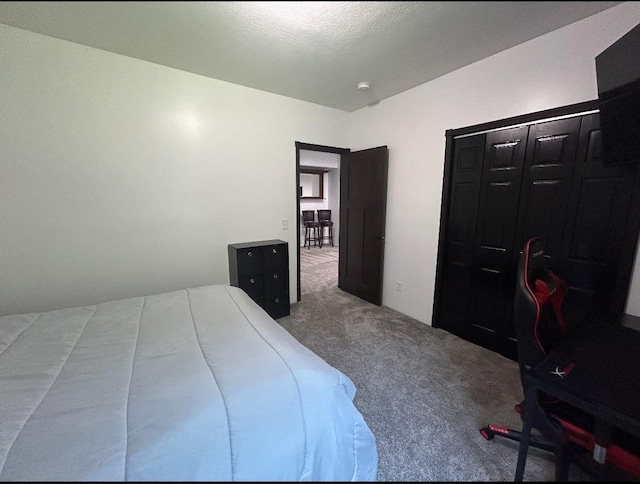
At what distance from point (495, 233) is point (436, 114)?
1.31m

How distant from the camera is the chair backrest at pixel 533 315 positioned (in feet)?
3.77

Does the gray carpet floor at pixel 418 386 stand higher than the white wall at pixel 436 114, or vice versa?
the white wall at pixel 436 114

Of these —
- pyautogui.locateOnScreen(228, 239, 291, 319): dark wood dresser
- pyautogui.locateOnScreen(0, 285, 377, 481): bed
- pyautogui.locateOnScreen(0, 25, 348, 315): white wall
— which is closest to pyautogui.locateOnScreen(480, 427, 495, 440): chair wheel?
pyautogui.locateOnScreen(0, 285, 377, 481): bed

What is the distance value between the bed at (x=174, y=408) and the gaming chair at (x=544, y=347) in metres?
0.77

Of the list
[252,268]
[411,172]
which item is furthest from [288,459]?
[411,172]

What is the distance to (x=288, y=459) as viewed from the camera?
81cm

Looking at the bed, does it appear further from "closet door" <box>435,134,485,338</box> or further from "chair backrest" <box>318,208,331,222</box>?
"chair backrest" <box>318,208,331,222</box>

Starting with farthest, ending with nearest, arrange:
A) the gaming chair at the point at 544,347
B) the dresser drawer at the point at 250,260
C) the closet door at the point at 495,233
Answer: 1. the dresser drawer at the point at 250,260
2. the closet door at the point at 495,233
3. the gaming chair at the point at 544,347

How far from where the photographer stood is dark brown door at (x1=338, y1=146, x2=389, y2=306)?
10.5 ft

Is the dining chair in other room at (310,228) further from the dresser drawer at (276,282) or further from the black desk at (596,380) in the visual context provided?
the black desk at (596,380)

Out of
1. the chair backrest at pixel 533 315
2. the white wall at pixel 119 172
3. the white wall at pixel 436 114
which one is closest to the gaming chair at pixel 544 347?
the chair backrest at pixel 533 315

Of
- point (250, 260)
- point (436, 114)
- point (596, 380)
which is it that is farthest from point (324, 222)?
point (596, 380)

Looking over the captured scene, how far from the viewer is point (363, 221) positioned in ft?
11.4

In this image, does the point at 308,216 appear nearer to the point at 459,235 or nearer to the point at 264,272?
the point at 264,272
